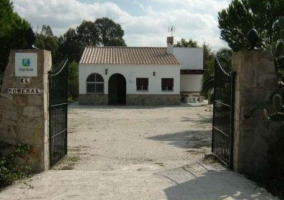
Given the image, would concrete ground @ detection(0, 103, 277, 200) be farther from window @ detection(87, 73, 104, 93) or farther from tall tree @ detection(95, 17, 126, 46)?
tall tree @ detection(95, 17, 126, 46)

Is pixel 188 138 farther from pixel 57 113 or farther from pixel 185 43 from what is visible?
pixel 185 43

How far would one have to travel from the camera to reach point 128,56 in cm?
3488

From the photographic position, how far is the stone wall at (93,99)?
3244 cm

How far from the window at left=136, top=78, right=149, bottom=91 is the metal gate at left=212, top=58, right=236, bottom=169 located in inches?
943

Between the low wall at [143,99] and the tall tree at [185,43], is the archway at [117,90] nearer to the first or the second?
the low wall at [143,99]

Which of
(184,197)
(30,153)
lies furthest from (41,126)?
(184,197)

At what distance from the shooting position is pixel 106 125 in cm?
1811

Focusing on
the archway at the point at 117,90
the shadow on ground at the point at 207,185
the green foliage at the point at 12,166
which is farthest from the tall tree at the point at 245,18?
the green foliage at the point at 12,166

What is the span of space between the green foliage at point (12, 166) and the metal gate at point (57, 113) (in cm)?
68

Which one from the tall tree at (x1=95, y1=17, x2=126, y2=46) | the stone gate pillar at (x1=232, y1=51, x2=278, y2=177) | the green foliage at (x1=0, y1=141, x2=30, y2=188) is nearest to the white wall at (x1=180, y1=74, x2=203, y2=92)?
the tall tree at (x1=95, y1=17, x2=126, y2=46)

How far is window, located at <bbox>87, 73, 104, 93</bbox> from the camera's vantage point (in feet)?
108

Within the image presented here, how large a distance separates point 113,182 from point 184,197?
1.36 m

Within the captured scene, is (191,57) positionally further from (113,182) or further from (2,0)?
(113,182)

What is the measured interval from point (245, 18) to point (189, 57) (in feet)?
53.0
